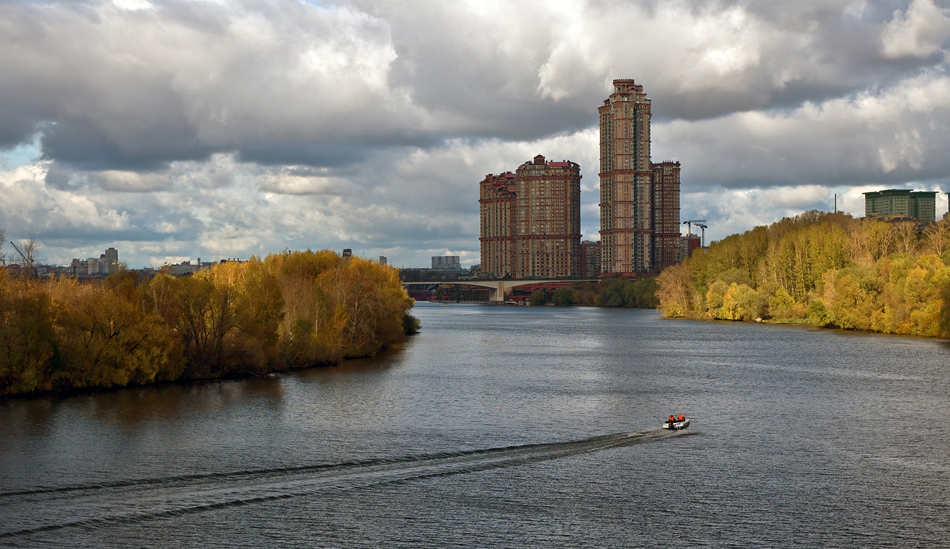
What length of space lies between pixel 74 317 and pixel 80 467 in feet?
78.7

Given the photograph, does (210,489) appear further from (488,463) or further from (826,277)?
(826,277)

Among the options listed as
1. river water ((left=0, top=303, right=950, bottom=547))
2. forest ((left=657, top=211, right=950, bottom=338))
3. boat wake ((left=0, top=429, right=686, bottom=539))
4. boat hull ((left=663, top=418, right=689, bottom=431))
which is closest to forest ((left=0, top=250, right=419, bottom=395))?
river water ((left=0, top=303, right=950, bottom=547))

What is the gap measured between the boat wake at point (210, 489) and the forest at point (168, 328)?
24.9 m

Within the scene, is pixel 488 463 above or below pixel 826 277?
below

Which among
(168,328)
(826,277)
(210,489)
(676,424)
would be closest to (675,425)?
(676,424)

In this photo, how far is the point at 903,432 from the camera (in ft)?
123

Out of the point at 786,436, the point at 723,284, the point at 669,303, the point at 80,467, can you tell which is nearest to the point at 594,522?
the point at 786,436

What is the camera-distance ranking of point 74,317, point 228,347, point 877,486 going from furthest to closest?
point 228,347 → point 74,317 → point 877,486

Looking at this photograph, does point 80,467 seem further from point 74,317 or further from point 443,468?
point 74,317

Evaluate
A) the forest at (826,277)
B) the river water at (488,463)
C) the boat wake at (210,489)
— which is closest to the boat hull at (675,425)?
the river water at (488,463)

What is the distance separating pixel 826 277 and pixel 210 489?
97.6m

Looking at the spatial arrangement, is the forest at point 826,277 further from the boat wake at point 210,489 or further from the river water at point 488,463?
the boat wake at point 210,489

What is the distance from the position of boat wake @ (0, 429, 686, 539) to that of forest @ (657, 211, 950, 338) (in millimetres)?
66275

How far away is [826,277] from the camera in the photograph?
10894cm
